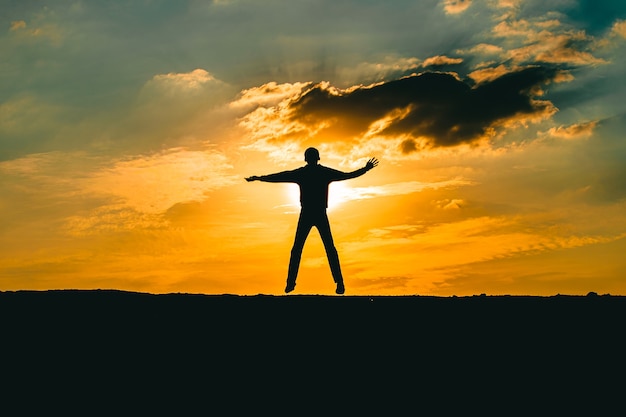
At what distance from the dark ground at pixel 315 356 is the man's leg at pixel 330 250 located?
2.94 meters

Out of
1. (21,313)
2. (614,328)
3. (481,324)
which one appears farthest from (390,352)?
(21,313)

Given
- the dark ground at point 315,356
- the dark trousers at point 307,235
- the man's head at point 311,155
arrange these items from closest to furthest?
the dark ground at point 315,356 → the man's head at point 311,155 → the dark trousers at point 307,235

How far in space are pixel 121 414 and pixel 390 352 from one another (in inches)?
116

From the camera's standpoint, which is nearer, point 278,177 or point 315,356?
point 315,356

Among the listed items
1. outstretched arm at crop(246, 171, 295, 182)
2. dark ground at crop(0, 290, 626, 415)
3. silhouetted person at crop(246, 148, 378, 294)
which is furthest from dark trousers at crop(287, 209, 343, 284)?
dark ground at crop(0, 290, 626, 415)

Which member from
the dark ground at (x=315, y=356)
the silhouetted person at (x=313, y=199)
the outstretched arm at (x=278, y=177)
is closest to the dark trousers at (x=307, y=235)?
the silhouetted person at (x=313, y=199)

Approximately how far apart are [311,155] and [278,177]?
2.23 feet

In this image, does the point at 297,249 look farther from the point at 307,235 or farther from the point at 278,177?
the point at 278,177

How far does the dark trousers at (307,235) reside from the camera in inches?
505

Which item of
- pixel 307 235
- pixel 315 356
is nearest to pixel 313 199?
pixel 307 235

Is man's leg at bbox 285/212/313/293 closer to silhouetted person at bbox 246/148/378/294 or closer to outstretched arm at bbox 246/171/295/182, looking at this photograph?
silhouetted person at bbox 246/148/378/294

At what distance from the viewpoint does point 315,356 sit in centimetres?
839

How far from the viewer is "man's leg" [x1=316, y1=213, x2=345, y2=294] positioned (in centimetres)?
1285

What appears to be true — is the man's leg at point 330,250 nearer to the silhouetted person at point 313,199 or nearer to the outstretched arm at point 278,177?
the silhouetted person at point 313,199
